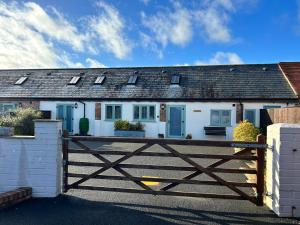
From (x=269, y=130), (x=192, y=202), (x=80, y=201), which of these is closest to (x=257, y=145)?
(x=269, y=130)

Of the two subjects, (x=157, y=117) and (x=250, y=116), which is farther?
(x=157, y=117)

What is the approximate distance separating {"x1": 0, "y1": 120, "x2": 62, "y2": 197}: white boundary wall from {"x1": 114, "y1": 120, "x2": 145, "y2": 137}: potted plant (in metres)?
12.6

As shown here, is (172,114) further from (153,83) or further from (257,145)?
(257,145)

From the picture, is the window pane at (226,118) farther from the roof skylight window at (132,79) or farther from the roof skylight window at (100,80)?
the roof skylight window at (100,80)

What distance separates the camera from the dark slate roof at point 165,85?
18.7 meters

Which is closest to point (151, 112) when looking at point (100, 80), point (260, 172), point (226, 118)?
point (226, 118)

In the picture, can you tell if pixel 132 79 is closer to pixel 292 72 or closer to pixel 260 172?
pixel 292 72

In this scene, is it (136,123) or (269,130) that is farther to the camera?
(136,123)

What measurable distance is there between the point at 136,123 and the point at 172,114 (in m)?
2.62

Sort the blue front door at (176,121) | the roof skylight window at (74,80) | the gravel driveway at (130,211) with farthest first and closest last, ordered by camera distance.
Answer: the roof skylight window at (74,80) → the blue front door at (176,121) → the gravel driveway at (130,211)

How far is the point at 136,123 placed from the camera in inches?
747

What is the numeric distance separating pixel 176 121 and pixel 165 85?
3030mm

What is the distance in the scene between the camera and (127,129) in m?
18.6

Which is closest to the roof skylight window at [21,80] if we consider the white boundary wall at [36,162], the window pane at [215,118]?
the window pane at [215,118]
